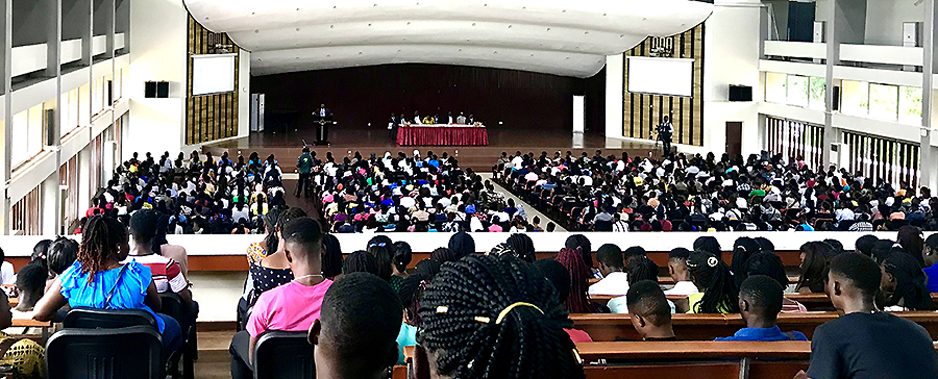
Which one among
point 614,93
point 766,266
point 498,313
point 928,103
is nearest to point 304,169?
point 928,103

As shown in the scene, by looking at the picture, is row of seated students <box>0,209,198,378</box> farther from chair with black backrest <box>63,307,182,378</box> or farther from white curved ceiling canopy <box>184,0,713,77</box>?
white curved ceiling canopy <box>184,0,713,77</box>

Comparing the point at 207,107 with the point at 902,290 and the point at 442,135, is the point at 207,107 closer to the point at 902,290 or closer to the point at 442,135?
the point at 442,135

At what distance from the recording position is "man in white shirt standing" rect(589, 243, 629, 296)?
678 cm

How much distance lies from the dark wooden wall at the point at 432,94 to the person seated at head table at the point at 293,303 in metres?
29.5

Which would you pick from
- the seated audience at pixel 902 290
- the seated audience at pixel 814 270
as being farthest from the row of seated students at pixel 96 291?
the seated audience at pixel 814 270

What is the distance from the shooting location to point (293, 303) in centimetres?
416

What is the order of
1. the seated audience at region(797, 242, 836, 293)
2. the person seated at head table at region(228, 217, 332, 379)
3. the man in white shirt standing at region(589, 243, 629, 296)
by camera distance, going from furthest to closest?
the seated audience at region(797, 242, 836, 293)
the man in white shirt standing at region(589, 243, 629, 296)
the person seated at head table at region(228, 217, 332, 379)

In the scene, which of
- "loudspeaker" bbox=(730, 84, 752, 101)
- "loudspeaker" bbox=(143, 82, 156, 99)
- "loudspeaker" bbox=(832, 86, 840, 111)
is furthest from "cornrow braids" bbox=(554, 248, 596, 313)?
"loudspeaker" bbox=(730, 84, 752, 101)

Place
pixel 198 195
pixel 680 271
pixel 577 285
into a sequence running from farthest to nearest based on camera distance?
1. pixel 198 195
2. pixel 680 271
3. pixel 577 285

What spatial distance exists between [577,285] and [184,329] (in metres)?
2.03

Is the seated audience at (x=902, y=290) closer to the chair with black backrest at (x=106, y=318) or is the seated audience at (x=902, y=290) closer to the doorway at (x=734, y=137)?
the chair with black backrest at (x=106, y=318)

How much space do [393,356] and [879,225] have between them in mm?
11517

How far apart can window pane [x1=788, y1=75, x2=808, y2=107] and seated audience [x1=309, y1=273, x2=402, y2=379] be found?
2503cm

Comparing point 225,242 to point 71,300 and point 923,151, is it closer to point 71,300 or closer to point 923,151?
point 71,300
